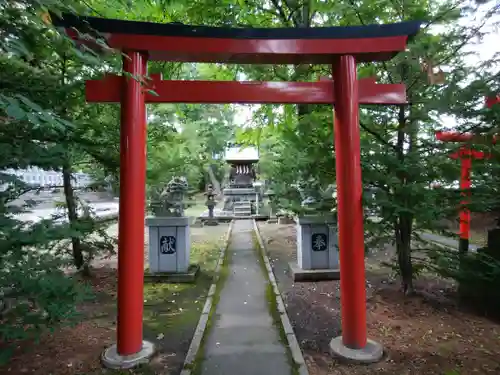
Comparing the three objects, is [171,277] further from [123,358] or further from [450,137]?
[450,137]

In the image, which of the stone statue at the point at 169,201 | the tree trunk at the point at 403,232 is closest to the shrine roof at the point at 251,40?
the tree trunk at the point at 403,232

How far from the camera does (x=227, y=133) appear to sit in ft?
103

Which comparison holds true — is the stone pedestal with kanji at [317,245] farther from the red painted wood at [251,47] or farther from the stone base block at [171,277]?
the red painted wood at [251,47]

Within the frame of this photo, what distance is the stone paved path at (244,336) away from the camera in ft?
11.9

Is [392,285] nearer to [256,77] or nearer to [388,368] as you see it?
[388,368]

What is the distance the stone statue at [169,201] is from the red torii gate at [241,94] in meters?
3.66

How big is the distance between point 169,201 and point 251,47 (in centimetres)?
453

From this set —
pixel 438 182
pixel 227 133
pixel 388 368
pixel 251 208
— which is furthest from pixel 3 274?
pixel 227 133

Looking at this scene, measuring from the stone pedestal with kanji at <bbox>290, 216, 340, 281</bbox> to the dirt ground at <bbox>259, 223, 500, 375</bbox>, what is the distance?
52 cm

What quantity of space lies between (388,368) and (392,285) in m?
2.92

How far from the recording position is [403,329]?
4480 mm

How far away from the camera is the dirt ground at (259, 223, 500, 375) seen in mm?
3584

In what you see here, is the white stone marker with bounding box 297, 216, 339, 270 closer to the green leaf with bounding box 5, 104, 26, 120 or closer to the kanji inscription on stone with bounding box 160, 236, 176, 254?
the kanji inscription on stone with bounding box 160, 236, 176, 254

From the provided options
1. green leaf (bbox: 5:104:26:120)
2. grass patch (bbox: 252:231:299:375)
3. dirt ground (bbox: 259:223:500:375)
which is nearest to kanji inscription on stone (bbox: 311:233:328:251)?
dirt ground (bbox: 259:223:500:375)
